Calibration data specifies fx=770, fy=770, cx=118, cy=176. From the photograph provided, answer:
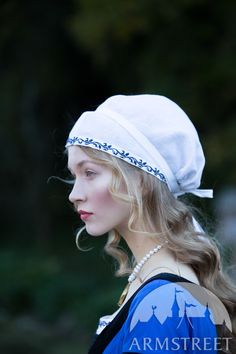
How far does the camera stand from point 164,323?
168 cm

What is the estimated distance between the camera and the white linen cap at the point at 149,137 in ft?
6.09

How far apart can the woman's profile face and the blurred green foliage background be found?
3249 mm

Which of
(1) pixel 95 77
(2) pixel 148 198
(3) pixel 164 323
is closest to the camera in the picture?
(3) pixel 164 323

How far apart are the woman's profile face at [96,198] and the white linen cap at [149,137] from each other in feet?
0.16

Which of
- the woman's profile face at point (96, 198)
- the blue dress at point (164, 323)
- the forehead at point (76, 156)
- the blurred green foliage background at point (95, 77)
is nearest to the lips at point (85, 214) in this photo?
the woman's profile face at point (96, 198)

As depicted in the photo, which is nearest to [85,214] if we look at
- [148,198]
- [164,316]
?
[148,198]

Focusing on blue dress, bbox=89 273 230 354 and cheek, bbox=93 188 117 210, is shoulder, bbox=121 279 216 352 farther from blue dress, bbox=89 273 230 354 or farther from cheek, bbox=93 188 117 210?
cheek, bbox=93 188 117 210

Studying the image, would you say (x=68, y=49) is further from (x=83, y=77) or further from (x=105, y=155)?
(x=105, y=155)

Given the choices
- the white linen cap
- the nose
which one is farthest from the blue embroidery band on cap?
the nose

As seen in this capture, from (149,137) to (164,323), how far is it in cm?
45

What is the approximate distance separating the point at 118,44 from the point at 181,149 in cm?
596

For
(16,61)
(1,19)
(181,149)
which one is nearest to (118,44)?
(1,19)

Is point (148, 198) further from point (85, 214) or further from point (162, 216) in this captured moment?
point (85, 214)

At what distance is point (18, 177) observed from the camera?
11016 millimetres
